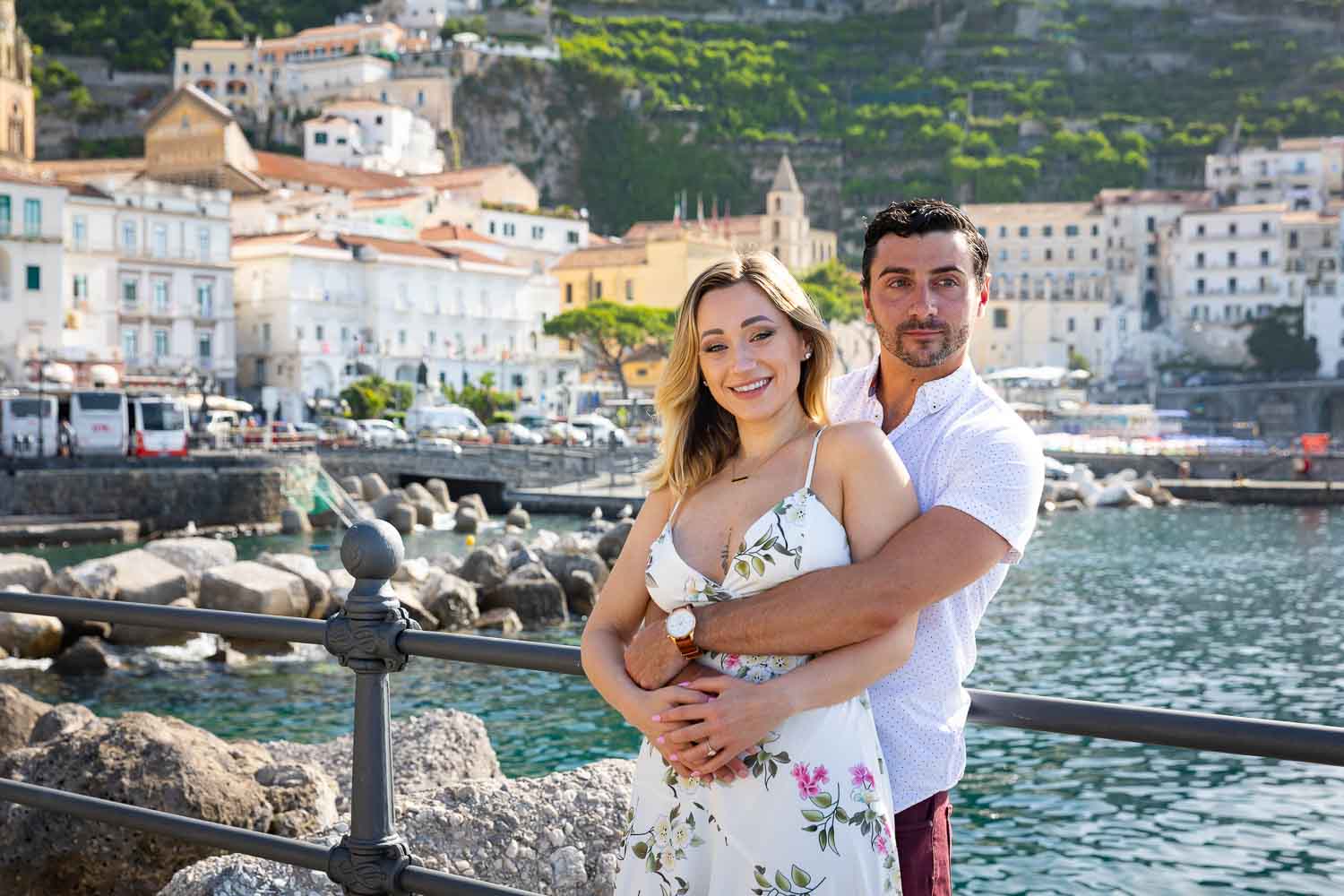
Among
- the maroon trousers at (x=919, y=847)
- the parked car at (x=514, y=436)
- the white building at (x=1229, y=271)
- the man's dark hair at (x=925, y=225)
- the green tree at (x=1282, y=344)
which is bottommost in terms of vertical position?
the parked car at (x=514, y=436)

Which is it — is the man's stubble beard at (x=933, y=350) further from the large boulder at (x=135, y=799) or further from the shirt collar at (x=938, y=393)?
the large boulder at (x=135, y=799)

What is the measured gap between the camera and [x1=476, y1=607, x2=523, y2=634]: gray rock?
17.2 m

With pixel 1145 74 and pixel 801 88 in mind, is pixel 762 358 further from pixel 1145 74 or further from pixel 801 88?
pixel 1145 74

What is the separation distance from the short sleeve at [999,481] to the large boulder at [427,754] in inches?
154

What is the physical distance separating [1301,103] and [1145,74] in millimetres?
17380

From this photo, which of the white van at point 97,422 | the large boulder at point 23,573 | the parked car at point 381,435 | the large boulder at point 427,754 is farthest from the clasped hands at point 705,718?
the parked car at point 381,435

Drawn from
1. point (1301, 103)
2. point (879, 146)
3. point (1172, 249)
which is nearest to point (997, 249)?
point (1172, 249)

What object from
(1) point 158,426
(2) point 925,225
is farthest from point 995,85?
(2) point 925,225

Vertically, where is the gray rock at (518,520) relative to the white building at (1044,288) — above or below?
below

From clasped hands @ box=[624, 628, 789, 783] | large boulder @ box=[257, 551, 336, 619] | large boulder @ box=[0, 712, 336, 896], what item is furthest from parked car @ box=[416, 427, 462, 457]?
clasped hands @ box=[624, 628, 789, 783]

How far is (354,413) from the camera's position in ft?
164

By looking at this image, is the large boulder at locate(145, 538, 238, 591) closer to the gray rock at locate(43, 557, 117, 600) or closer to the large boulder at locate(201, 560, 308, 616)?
the gray rock at locate(43, 557, 117, 600)

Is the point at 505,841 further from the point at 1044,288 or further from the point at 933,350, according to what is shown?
the point at 1044,288

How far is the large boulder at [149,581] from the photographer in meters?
16.9
